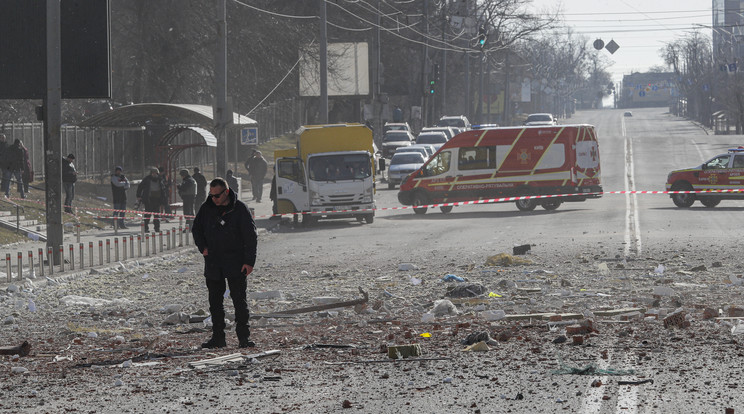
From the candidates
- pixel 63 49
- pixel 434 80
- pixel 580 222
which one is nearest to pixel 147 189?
pixel 63 49

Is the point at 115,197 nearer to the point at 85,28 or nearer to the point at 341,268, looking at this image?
the point at 85,28

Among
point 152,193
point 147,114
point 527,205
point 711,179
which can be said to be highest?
point 147,114

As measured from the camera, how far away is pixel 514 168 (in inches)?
1357

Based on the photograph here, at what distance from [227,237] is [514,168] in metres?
24.4

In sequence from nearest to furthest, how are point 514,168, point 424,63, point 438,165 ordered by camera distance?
point 514,168 → point 438,165 → point 424,63

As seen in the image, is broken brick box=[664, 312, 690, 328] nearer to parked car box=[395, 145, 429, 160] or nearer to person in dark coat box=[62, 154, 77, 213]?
person in dark coat box=[62, 154, 77, 213]

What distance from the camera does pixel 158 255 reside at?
22.1m

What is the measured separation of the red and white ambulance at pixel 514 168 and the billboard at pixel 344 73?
69.1 ft

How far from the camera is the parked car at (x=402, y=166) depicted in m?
47.8

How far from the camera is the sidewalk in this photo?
19.1 metres

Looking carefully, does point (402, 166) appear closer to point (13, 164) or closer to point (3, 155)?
point (13, 164)

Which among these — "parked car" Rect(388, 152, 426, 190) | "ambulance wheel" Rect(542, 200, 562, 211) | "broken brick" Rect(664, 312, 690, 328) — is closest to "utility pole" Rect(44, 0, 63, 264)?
"broken brick" Rect(664, 312, 690, 328)

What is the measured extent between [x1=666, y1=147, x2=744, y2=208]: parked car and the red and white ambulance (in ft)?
7.75

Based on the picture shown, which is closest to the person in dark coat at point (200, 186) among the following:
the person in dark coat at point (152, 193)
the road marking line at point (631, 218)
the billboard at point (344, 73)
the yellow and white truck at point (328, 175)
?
the person in dark coat at point (152, 193)
